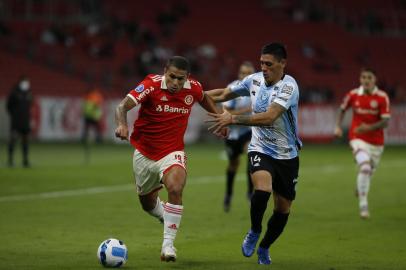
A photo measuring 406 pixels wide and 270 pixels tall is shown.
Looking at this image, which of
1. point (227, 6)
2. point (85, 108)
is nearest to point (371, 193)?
point (85, 108)

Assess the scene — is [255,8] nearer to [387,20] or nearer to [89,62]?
[387,20]

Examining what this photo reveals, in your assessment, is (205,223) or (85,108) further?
(85,108)

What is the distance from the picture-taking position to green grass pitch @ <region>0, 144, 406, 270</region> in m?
10.7

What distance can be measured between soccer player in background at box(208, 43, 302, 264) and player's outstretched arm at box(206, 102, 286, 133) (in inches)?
1.4

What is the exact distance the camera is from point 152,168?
10.9 m

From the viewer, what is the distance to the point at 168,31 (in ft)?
149

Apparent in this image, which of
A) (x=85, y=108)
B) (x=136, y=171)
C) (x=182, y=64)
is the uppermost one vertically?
(x=182, y=64)

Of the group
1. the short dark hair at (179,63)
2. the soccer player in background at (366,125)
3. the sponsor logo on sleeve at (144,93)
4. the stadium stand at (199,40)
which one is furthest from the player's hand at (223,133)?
the stadium stand at (199,40)

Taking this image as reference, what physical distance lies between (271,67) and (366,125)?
5.80 m

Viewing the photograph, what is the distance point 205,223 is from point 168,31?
31705 millimetres

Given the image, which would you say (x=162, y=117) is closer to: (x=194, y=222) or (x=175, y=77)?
(x=175, y=77)

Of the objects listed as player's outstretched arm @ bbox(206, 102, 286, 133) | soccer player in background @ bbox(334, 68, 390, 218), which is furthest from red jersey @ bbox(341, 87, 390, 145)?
player's outstretched arm @ bbox(206, 102, 286, 133)

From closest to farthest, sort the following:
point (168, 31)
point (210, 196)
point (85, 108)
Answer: point (210, 196)
point (85, 108)
point (168, 31)

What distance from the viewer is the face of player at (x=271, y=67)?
10266mm
